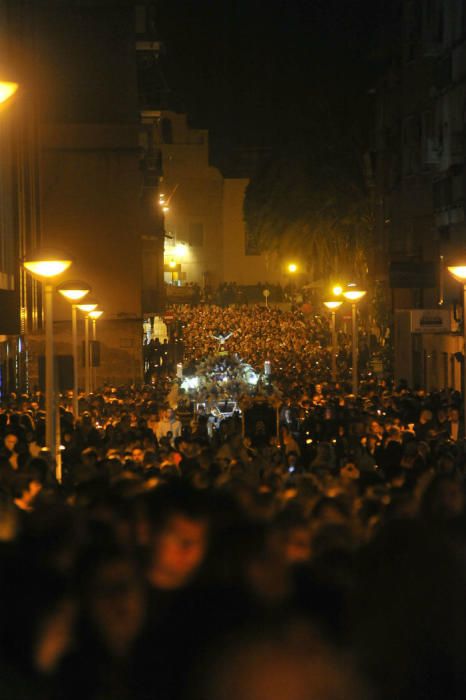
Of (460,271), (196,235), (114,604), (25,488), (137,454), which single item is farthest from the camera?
(196,235)

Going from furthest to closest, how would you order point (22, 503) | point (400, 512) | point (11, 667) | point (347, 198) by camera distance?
point (347, 198)
point (22, 503)
point (400, 512)
point (11, 667)

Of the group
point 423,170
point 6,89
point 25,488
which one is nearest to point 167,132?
point 423,170

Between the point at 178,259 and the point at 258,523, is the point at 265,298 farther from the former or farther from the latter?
the point at 258,523

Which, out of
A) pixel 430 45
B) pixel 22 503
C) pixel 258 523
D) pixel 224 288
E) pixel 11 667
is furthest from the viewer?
pixel 224 288

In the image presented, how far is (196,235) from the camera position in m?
107

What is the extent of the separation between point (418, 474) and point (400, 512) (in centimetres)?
513

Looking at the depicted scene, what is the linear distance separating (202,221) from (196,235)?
1195 mm

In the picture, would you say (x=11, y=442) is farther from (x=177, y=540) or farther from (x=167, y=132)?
(x=167, y=132)

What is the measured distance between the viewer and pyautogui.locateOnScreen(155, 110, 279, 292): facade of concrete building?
10431 cm

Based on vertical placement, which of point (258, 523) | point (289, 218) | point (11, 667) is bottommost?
point (11, 667)

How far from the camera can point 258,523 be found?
22.8 ft

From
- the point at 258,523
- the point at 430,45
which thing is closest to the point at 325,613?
the point at 258,523

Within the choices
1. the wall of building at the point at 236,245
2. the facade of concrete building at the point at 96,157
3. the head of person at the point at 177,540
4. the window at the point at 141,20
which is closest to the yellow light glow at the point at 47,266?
the head of person at the point at 177,540

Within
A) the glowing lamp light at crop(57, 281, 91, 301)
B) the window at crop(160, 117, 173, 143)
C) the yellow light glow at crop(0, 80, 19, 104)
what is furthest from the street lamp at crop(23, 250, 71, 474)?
the window at crop(160, 117, 173, 143)
